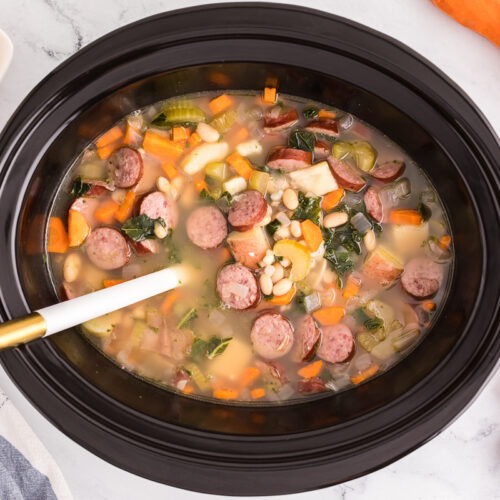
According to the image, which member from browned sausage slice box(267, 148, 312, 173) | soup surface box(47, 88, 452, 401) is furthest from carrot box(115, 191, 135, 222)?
browned sausage slice box(267, 148, 312, 173)

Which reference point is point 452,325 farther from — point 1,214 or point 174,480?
point 1,214

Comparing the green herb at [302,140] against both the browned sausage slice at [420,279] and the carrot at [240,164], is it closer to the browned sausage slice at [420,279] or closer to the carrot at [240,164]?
the carrot at [240,164]

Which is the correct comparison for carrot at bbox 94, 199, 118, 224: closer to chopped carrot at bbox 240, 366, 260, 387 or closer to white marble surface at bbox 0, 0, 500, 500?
white marble surface at bbox 0, 0, 500, 500

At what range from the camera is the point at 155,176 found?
264 cm

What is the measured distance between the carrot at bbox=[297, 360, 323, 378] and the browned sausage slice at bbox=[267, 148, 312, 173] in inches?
33.3

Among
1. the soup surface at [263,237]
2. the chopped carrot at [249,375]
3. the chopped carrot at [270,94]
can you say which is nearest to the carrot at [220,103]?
the soup surface at [263,237]

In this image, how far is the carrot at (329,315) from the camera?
103 inches

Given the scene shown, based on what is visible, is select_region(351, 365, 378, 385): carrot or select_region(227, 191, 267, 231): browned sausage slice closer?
select_region(227, 191, 267, 231): browned sausage slice

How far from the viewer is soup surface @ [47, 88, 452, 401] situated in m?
2.58

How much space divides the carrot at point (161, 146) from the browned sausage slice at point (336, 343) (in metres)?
1.00

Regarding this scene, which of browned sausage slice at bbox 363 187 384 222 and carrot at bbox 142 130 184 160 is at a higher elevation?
carrot at bbox 142 130 184 160

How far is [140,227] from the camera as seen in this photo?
8.45ft

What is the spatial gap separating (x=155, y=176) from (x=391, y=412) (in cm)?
138

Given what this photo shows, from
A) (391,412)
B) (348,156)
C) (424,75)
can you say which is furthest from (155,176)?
(391,412)
